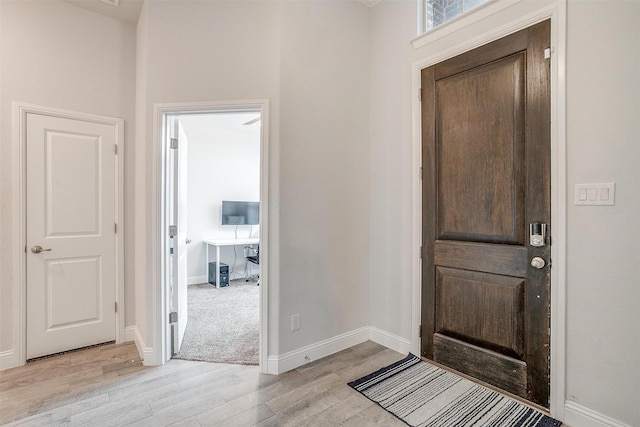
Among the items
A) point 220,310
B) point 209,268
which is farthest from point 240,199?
point 220,310

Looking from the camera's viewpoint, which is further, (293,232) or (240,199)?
(240,199)

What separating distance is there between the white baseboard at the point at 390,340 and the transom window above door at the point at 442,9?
8.74ft

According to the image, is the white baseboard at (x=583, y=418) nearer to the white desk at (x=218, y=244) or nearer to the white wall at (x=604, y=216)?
the white wall at (x=604, y=216)

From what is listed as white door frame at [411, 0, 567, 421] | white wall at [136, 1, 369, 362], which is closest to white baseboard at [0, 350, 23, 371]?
white wall at [136, 1, 369, 362]

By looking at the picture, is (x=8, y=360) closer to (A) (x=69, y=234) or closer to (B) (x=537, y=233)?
(A) (x=69, y=234)

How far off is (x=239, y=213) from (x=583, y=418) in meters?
4.97

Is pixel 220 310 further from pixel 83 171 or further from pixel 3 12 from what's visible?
pixel 3 12

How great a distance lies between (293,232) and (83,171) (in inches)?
78.2

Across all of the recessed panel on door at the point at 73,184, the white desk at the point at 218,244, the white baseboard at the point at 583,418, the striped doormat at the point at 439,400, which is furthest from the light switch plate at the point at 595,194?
the white desk at the point at 218,244

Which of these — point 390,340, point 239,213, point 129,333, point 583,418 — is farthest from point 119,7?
point 583,418

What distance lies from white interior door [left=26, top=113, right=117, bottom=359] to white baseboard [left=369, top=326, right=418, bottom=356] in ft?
8.10

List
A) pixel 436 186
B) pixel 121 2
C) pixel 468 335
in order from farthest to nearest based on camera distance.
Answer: pixel 121 2 → pixel 436 186 → pixel 468 335

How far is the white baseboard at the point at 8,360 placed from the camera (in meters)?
2.37

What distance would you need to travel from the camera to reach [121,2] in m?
2.62
